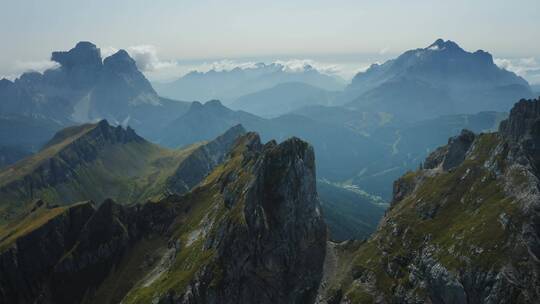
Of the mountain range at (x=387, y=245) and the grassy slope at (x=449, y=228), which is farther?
the grassy slope at (x=449, y=228)

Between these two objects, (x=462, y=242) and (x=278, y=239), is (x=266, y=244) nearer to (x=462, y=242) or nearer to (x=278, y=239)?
(x=278, y=239)

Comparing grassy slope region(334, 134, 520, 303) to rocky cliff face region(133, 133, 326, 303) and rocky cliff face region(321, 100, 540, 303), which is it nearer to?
rocky cliff face region(321, 100, 540, 303)

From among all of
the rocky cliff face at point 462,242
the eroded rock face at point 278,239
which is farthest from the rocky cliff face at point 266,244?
the rocky cliff face at point 462,242

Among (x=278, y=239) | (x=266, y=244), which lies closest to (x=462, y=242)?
(x=278, y=239)

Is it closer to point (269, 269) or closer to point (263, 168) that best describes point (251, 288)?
point (269, 269)

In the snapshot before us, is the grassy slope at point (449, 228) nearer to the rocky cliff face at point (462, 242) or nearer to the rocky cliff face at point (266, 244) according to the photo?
the rocky cliff face at point (462, 242)

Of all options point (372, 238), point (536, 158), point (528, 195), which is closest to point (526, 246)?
point (528, 195)
